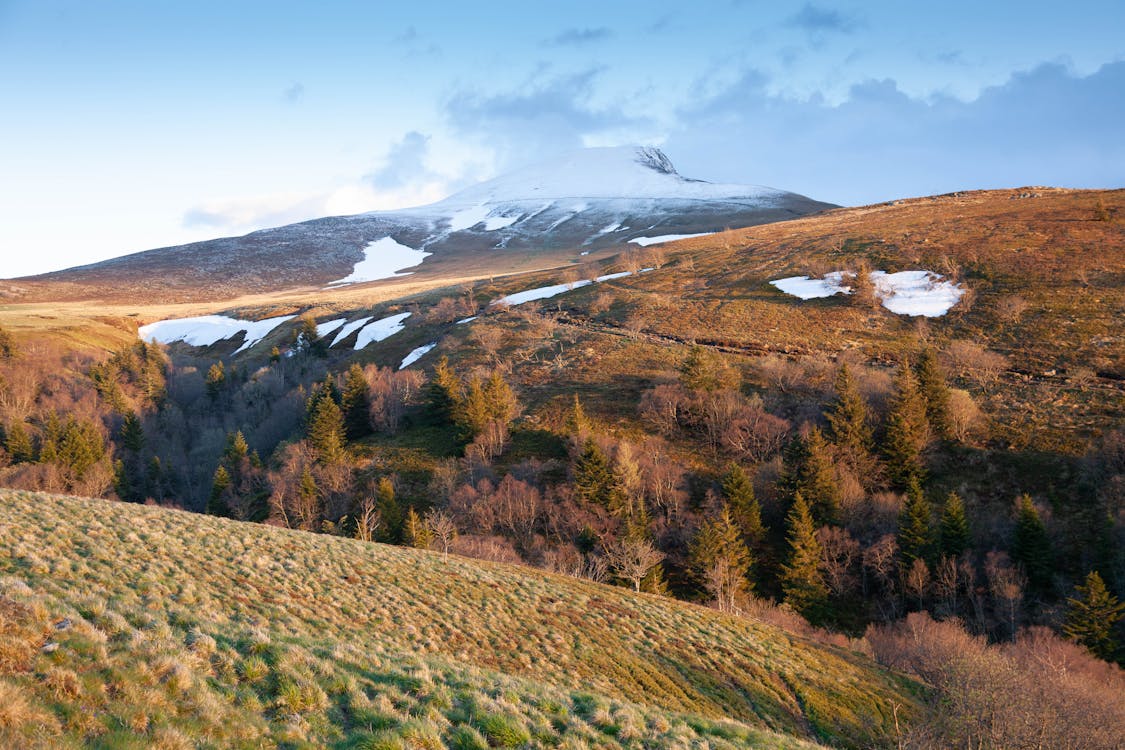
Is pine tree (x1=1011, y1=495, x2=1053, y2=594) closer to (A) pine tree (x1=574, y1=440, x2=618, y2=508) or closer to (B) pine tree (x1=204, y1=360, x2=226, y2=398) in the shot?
(A) pine tree (x1=574, y1=440, x2=618, y2=508)

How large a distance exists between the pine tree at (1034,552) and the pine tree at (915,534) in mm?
5073

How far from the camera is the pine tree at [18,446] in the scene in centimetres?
6006

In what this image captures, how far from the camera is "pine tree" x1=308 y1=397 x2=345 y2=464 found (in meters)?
56.6

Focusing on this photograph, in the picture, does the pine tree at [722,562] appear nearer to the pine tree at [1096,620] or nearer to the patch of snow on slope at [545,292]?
the pine tree at [1096,620]

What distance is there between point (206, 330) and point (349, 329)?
148ft

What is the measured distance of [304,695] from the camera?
808 centimetres

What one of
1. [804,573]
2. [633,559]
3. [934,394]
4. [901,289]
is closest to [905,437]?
[934,394]

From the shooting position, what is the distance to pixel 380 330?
3834 inches

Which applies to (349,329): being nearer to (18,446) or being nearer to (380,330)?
(380,330)

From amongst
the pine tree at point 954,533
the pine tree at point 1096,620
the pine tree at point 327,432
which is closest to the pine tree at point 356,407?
the pine tree at point 327,432

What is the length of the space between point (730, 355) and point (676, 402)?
14628 mm

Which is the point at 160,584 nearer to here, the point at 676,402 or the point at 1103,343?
the point at 676,402

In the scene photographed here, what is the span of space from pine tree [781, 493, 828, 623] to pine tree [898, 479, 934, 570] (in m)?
5.50

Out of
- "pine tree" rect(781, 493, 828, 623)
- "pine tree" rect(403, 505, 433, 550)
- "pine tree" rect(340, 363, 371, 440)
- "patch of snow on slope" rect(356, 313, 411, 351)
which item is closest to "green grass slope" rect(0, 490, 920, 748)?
"pine tree" rect(403, 505, 433, 550)
